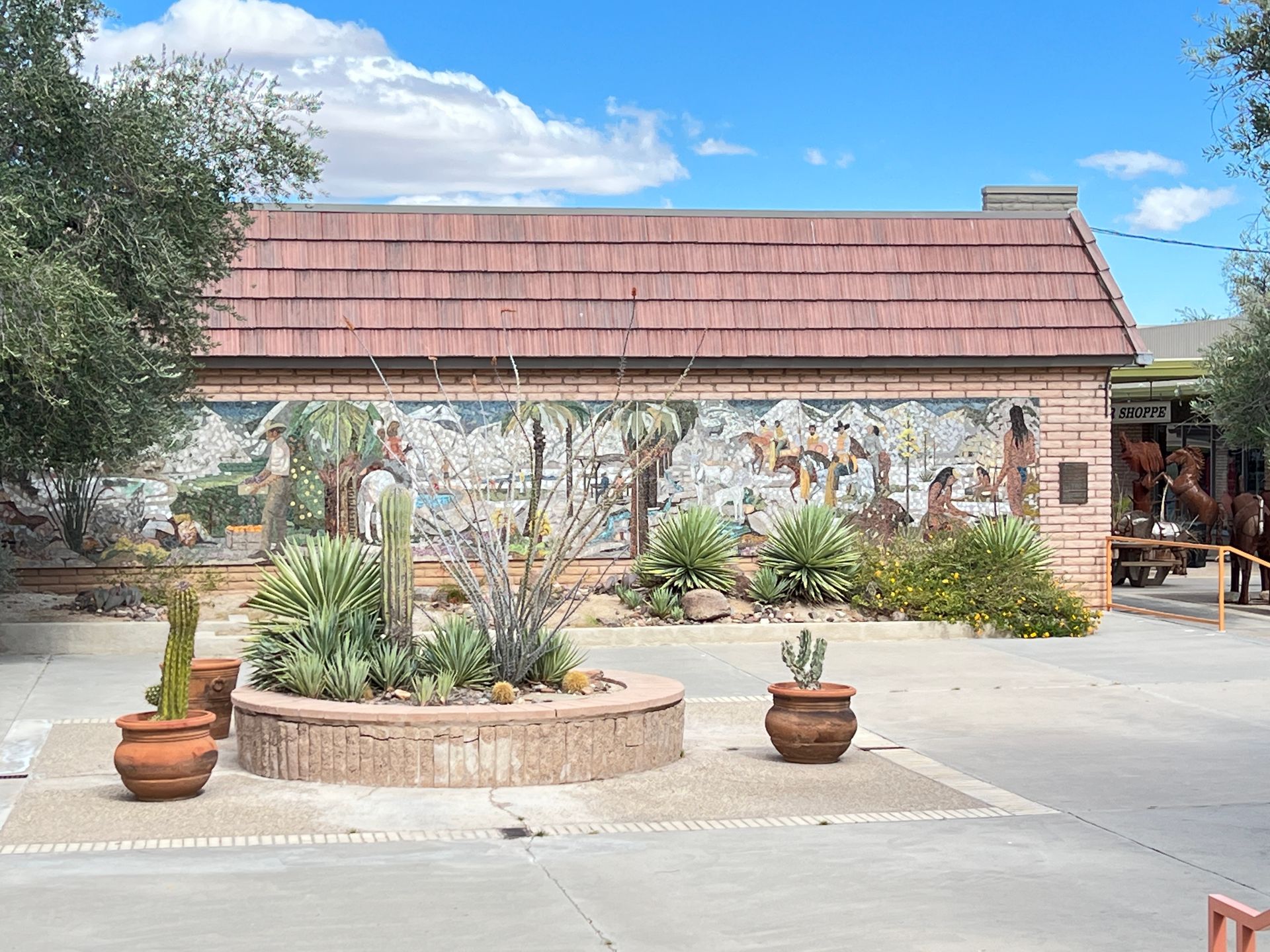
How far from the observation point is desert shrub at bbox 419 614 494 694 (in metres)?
11.3

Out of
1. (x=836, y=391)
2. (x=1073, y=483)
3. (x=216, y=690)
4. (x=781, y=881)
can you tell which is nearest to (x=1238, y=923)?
(x=781, y=881)

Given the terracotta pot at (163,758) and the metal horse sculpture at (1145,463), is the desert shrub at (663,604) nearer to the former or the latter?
the terracotta pot at (163,758)

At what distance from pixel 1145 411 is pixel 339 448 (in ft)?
60.8

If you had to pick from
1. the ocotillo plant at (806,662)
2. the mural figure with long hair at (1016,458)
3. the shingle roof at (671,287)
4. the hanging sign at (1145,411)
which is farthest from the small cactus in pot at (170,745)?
the hanging sign at (1145,411)

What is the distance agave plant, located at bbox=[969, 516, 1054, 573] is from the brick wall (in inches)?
108

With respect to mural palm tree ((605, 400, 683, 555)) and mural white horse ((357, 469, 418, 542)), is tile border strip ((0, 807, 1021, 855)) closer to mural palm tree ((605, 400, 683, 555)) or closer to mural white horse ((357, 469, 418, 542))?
mural palm tree ((605, 400, 683, 555))

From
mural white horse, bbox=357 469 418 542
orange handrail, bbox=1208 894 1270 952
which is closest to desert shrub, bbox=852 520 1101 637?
mural white horse, bbox=357 469 418 542

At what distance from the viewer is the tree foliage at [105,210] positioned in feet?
48.1

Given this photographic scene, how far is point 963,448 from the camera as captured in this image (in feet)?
72.8

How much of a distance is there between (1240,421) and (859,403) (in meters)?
5.08

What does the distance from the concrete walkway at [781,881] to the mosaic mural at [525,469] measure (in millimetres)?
9576

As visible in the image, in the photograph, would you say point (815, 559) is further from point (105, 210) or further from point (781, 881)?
point (781, 881)

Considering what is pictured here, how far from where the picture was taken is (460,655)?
11.3 m

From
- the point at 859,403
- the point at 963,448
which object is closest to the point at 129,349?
the point at 859,403
